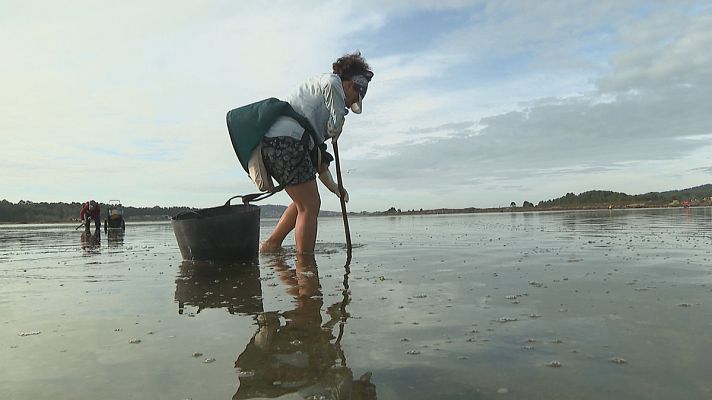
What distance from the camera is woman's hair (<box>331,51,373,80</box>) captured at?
5.48 meters

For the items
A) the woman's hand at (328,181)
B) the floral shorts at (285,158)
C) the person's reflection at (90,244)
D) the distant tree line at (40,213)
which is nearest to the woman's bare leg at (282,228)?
the woman's hand at (328,181)

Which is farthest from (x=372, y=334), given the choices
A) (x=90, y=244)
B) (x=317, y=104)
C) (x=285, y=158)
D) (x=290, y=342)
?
(x=90, y=244)

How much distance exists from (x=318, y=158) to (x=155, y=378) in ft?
12.6

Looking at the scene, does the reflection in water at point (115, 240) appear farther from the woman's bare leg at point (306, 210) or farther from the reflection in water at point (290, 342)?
the reflection in water at point (290, 342)

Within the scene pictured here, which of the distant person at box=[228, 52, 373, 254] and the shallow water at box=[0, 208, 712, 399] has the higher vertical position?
the distant person at box=[228, 52, 373, 254]

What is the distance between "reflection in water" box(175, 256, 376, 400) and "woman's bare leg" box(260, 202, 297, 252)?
231cm

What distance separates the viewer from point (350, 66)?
5.48 m

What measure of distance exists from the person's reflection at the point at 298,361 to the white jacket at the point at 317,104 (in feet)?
8.28

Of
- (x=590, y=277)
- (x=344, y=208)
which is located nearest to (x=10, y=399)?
(x=590, y=277)

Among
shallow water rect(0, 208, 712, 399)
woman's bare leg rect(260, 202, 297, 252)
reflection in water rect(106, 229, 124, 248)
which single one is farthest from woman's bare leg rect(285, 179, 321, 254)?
reflection in water rect(106, 229, 124, 248)

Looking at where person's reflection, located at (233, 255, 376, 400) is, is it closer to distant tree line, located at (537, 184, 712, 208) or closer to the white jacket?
the white jacket

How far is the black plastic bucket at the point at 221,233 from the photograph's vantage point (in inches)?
197

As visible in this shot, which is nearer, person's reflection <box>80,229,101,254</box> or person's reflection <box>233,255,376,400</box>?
person's reflection <box>233,255,376,400</box>

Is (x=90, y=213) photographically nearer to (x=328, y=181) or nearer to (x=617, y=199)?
(x=328, y=181)
